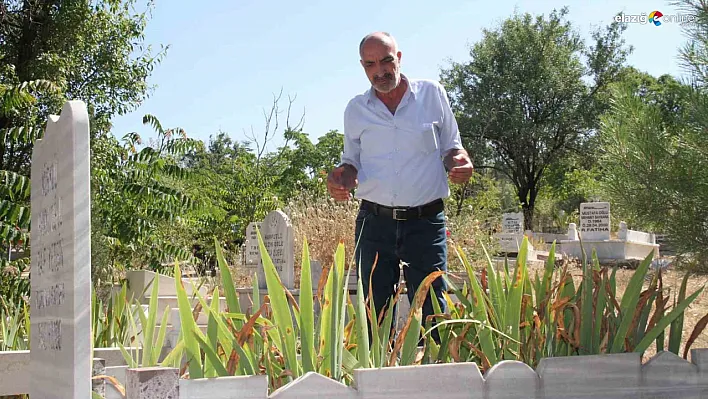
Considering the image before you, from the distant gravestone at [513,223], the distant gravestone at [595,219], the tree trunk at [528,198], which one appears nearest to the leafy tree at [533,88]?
the tree trunk at [528,198]

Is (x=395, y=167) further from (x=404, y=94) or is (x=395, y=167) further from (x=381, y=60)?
(x=381, y=60)

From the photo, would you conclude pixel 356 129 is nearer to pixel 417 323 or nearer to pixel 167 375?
pixel 417 323

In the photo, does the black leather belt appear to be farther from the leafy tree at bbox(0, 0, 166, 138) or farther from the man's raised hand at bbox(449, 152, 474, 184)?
the leafy tree at bbox(0, 0, 166, 138)

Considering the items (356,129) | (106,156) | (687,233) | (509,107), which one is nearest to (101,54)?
(106,156)

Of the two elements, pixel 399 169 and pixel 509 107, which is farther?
pixel 509 107

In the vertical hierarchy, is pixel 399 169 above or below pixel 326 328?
above

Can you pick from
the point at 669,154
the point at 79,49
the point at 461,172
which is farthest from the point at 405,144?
the point at 79,49

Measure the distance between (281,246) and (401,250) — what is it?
434 cm

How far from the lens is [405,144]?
376 cm

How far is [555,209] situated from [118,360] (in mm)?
44838

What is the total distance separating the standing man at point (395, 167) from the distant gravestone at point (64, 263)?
1.44 m

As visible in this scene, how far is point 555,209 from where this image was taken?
4612cm

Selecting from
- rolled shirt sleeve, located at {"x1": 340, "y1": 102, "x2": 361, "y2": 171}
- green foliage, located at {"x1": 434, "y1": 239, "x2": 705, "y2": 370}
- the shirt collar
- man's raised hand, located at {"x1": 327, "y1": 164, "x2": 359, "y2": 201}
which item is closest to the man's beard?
the shirt collar

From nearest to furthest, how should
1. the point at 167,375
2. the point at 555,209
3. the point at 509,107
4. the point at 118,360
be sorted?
the point at 167,375
the point at 118,360
the point at 509,107
the point at 555,209
